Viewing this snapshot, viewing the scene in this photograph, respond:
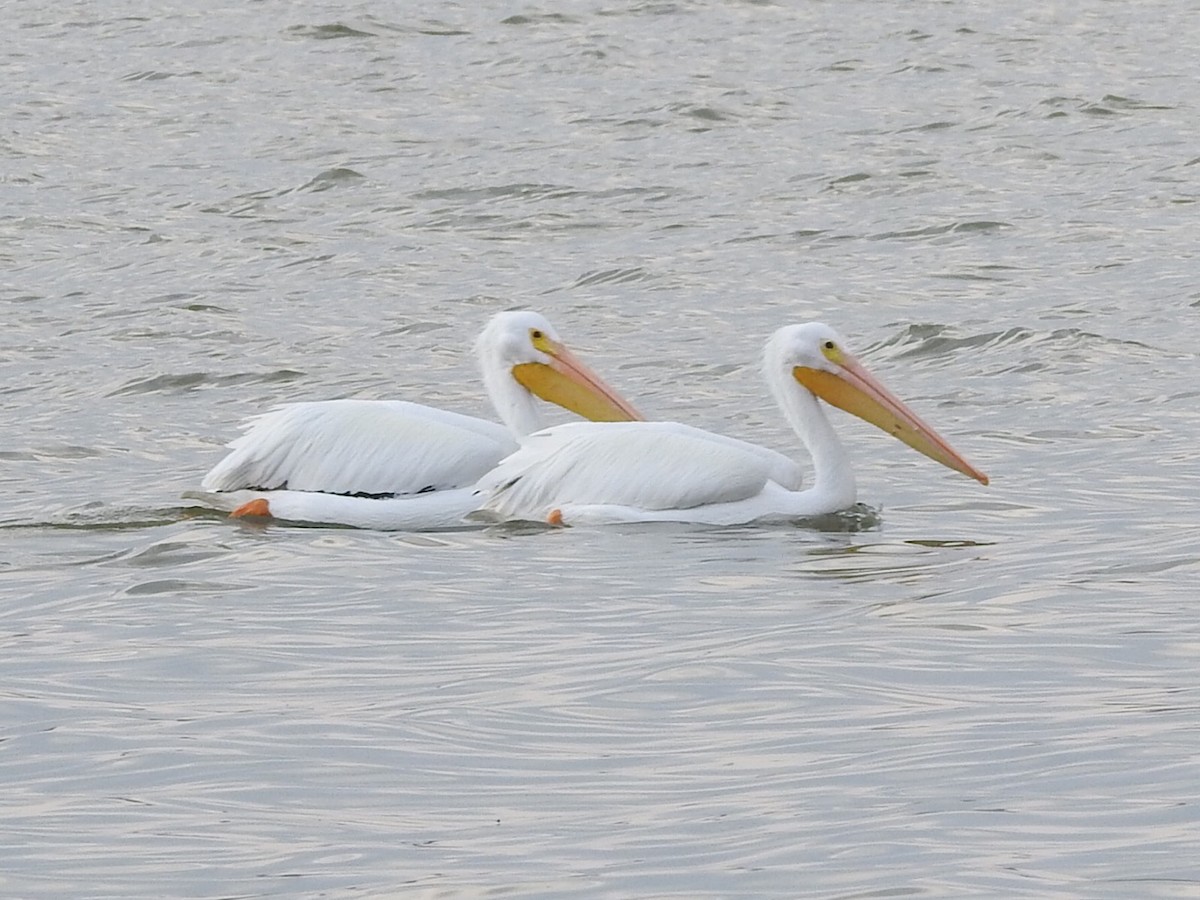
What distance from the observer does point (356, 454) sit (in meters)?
7.70

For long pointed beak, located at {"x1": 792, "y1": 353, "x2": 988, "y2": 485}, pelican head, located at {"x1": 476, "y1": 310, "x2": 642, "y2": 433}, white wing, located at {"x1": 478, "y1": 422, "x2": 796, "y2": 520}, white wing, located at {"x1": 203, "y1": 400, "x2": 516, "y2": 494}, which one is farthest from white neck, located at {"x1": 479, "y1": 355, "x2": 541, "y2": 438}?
long pointed beak, located at {"x1": 792, "y1": 353, "x2": 988, "y2": 485}

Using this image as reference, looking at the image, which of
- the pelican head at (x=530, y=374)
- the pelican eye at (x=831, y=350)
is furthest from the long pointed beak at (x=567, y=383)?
the pelican eye at (x=831, y=350)

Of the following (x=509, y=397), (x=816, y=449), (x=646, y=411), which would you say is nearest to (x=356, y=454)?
(x=509, y=397)

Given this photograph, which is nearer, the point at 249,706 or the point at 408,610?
the point at 249,706

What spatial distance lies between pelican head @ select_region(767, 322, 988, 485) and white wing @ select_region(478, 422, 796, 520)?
1.90 ft

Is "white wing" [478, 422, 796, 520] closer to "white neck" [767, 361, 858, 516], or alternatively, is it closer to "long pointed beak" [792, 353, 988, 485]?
"white neck" [767, 361, 858, 516]

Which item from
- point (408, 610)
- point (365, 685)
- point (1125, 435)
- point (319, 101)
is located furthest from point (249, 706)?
point (319, 101)

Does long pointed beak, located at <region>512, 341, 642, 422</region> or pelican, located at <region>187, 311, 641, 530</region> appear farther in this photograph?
long pointed beak, located at <region>512, 341, 642, 422</region>

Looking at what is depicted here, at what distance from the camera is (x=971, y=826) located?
13.0ft

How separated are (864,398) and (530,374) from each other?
111cm

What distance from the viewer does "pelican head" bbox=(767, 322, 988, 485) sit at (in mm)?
8055

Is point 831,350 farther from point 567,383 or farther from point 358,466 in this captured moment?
point 358,466

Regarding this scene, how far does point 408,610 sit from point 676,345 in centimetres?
509

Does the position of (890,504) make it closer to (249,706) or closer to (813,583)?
(813,583)
